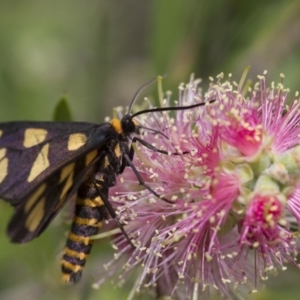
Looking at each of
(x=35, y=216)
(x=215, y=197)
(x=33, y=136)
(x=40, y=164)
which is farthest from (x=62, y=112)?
(x=215, y=197)

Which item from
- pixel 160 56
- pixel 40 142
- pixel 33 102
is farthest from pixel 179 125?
pixel 33 102

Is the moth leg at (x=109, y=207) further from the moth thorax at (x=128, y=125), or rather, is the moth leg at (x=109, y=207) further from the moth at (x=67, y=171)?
the moth thorax at (x=128, y=125)

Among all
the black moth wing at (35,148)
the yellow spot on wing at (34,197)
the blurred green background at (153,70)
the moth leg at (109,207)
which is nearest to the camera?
the yellow spot on wing at (34,197)

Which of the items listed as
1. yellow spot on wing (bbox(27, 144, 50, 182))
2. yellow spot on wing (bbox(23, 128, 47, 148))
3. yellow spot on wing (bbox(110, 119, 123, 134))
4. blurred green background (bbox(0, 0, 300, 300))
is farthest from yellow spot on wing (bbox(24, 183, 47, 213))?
blurred green background (bbox(0, 0, 300, 300))

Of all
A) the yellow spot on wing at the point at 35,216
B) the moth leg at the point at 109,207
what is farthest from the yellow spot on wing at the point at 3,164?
the moth leg at the point at 109,207

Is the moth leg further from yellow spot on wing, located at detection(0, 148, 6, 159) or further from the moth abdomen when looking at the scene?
yellow spot on wing, located at detection(0, 148, 6, 159)

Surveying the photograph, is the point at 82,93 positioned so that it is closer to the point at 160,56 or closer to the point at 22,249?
the point at 160,56

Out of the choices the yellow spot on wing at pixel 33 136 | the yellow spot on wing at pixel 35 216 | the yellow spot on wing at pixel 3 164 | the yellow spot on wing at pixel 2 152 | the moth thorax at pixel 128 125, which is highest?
the moth thorax at pixel 128 125
